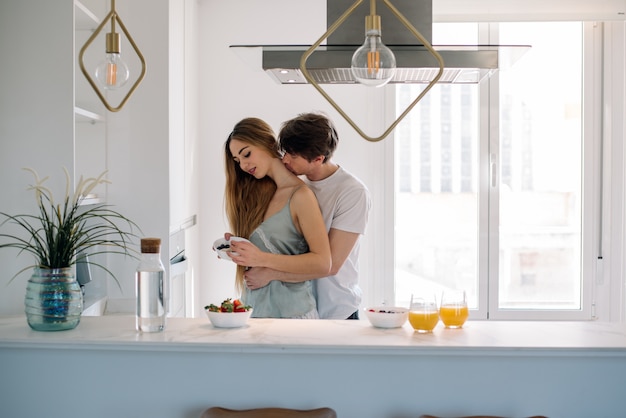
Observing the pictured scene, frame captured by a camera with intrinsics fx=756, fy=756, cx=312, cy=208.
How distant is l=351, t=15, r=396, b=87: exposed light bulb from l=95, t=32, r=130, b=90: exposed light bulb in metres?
0.63

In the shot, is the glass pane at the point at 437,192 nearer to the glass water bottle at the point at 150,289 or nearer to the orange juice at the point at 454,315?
the orange juice at the point at 454,315

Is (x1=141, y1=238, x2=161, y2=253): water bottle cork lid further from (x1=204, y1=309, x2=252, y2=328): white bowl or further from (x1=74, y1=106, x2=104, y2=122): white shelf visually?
(x1=74, y1=106, x2=104, y2=122): white shelf

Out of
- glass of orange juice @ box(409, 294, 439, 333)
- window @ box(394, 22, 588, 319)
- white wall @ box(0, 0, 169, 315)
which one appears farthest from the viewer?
window @ box(394, 22, 588, 319)

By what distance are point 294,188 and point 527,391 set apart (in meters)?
1.23

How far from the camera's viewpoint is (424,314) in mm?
2221

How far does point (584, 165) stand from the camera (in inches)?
181

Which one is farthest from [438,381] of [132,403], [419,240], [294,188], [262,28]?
[262,28]

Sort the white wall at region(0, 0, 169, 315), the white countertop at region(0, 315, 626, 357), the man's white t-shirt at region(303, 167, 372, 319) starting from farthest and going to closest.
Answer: the man's white t-shirt at region(303, 167, 372, 319) < the white wall at region(0, 0, 169, 315) < the white countertop at region(0, 315, 626, 357)

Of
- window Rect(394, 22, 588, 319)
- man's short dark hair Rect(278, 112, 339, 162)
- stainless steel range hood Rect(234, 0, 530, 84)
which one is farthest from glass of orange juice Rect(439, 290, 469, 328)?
window Rect(394, 22, 588, 319)

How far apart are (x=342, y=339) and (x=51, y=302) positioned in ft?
2.89

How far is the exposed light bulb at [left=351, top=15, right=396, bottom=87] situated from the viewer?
67.6 inches

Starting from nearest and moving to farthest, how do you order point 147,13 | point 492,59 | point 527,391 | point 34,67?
point 527,391 < point 492,59 < point 34,67 < point 147,13

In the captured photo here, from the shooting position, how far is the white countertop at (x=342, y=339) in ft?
6.85

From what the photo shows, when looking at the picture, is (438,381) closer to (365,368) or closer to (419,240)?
(365,368)
